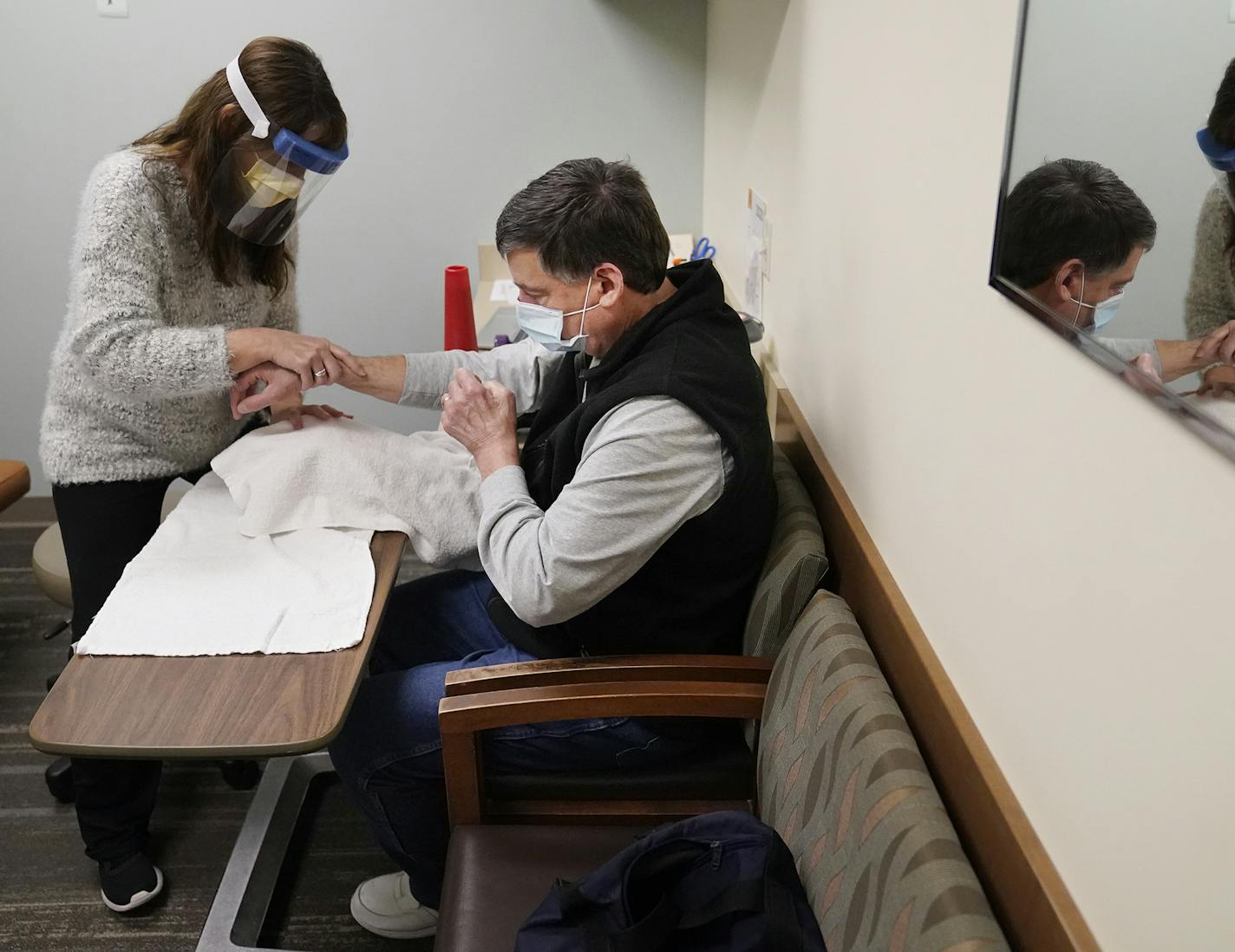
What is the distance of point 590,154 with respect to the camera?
301 centimetres

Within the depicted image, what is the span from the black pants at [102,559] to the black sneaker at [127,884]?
0.15ft

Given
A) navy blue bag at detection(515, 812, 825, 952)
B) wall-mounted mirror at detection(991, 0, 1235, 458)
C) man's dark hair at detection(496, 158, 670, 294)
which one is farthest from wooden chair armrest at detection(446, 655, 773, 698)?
wall-mounted mirror at detection(991, 0, 1235, 458)

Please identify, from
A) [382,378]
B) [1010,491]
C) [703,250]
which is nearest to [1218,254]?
[1010,491]

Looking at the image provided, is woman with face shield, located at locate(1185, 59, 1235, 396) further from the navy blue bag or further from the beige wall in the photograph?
the navy blue bag

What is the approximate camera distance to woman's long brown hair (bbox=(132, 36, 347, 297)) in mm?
1500

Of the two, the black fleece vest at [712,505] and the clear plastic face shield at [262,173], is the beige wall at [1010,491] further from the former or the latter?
the clear plastic face shield at [262,173]

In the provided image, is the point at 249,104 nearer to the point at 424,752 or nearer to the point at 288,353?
the point at 288,353

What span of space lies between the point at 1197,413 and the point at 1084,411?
0.17 meters

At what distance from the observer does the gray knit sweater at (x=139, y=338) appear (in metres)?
1.53

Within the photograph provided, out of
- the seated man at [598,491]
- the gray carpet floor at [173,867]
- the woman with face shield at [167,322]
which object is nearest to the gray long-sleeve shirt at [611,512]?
the seated man at [598,491]

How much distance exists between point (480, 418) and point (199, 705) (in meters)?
0.57

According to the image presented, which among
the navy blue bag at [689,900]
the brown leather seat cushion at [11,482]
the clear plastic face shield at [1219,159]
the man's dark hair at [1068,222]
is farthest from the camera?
the brown leather seat cushion at [11,482]

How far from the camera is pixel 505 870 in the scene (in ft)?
4.48

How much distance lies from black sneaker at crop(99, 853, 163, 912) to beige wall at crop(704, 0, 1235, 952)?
145 centimetres
